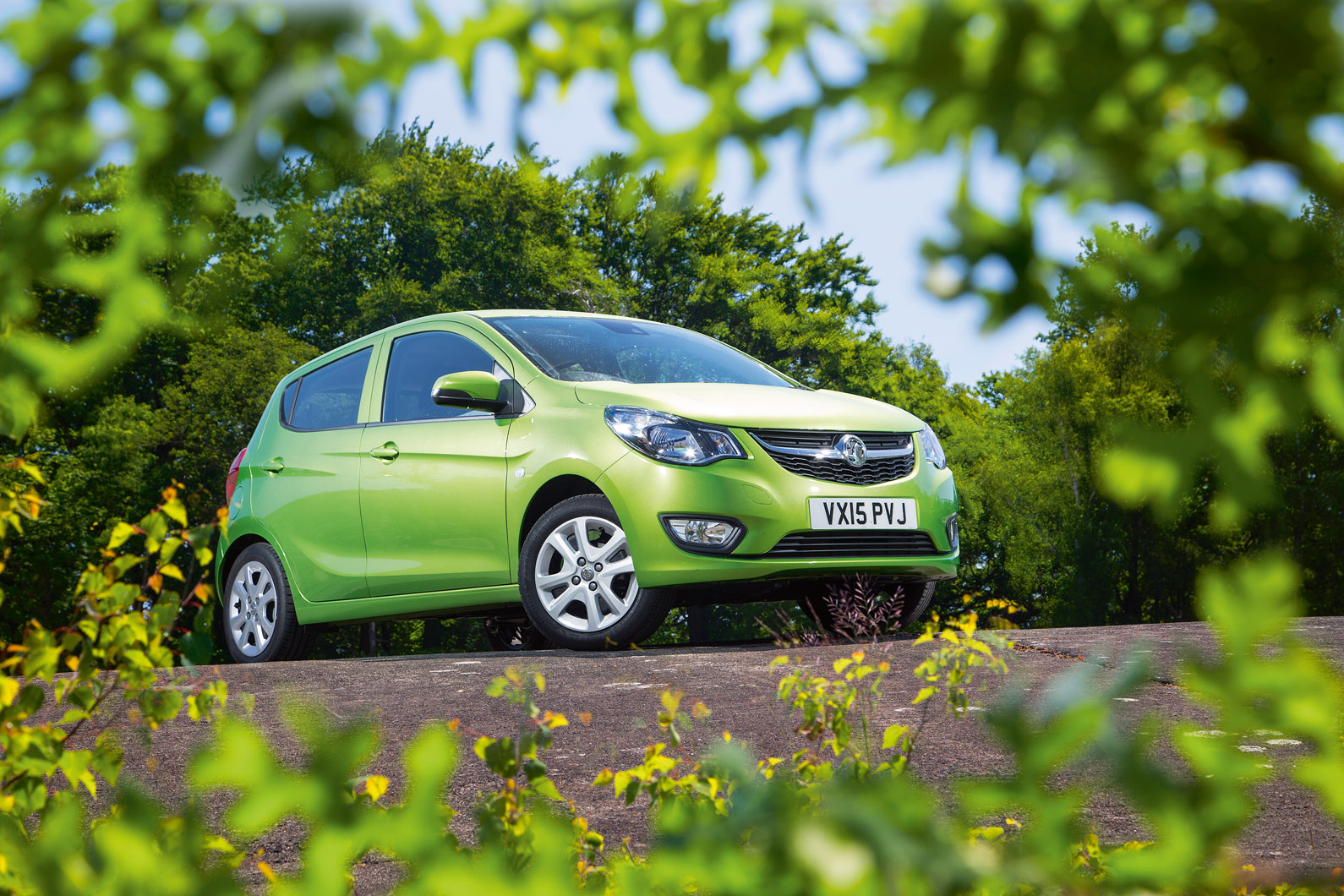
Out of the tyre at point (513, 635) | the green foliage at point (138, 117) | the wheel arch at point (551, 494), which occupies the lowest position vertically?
the tyre at point (513, 635)

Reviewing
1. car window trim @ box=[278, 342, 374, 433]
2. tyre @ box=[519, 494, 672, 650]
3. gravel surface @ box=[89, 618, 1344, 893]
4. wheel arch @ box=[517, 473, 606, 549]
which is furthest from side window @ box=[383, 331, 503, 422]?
gravel surface @ box=[89, 618, 1344, 893]

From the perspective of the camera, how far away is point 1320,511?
30031 millimetres

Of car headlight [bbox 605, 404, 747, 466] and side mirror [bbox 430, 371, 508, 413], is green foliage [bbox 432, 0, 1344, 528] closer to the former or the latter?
car headlight [bbox 605, 404, 747, 466]

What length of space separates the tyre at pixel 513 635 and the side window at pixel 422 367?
2.21m

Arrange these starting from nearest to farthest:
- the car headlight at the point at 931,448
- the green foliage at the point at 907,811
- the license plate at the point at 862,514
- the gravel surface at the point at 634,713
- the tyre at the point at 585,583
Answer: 1. the green foliage at the point at 907,811
2. the gravel surface at the point at 634,713
3. the license plate at the point at 862,514
4. the tyre at the point at 585,583
5. the car headlight at the point at 931,448

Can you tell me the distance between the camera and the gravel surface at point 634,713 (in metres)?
Answer: 2.77

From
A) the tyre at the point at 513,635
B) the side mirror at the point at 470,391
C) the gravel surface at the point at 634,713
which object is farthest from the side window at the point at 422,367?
the tyre at the point at 513,635

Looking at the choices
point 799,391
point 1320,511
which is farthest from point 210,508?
point 1320,511

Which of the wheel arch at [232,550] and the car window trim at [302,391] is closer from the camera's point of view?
the car window trim at [302,391]

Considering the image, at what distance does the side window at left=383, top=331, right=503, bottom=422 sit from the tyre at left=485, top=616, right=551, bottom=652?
221 cm

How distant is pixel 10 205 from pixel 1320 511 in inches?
1315

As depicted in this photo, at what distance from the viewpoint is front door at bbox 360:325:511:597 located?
19.2 ft

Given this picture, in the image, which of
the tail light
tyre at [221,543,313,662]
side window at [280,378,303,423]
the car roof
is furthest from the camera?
the tail light

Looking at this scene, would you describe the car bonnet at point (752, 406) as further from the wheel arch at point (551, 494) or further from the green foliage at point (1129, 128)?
the green foliage at point (1129, 128)
